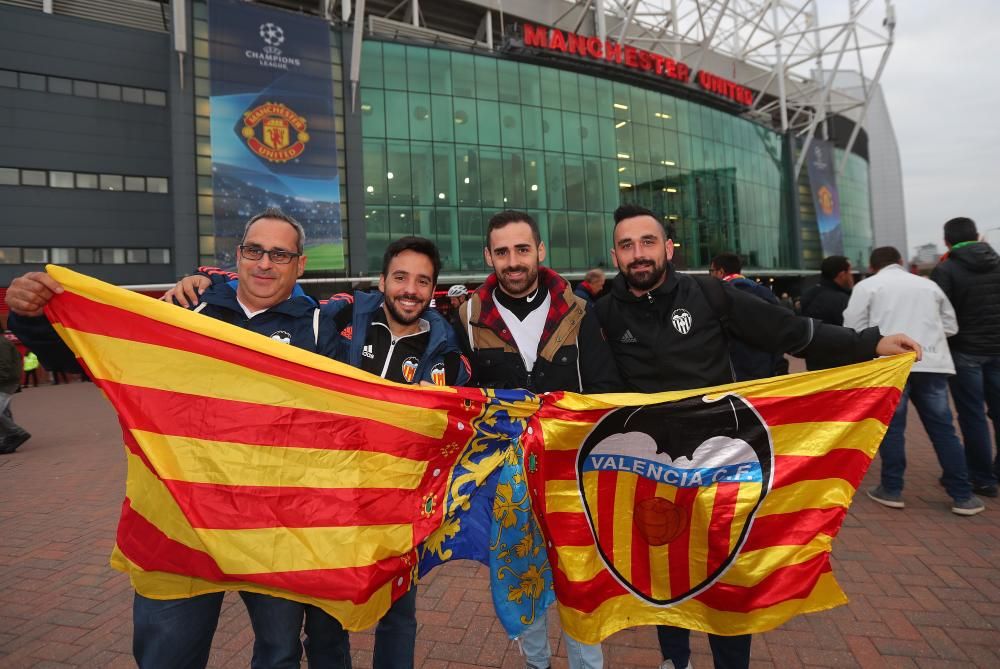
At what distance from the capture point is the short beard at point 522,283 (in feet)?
9.34

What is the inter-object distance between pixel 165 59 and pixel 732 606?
3573cm

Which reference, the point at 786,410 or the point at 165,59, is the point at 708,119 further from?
the point at 786,410

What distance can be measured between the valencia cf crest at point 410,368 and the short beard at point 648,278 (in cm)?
129

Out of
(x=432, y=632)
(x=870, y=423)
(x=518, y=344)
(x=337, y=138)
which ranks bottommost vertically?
(x=432, y=632)

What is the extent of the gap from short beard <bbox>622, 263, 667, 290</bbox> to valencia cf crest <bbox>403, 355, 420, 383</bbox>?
1292 millimetres

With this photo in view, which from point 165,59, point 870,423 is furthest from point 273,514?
point 165,59

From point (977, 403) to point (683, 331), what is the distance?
14.6 feet

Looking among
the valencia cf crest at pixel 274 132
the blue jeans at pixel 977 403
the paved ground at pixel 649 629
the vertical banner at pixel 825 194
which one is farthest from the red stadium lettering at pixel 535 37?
the paved ground at pixel 649 629

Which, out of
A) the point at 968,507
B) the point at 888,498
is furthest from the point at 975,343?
the point at 888,498

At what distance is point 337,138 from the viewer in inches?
1037

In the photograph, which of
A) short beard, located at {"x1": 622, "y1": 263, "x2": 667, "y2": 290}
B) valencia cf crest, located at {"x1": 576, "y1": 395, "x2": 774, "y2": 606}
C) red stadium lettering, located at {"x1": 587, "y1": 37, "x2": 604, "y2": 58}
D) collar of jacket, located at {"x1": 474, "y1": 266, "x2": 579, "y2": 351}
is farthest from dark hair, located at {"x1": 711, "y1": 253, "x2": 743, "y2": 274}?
red stadium lettering, located at {"x1": 587, "y1": 37, "x2": 604, "y2": 58}

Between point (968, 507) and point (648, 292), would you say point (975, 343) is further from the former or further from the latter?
point (648, 292)

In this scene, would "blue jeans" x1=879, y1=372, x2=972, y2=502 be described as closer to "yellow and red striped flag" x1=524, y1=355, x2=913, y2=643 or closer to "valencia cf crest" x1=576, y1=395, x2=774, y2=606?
"yellow and red striped flag" x1=524, y1=355, x2=913, y2=643

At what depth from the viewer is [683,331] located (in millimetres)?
2781
